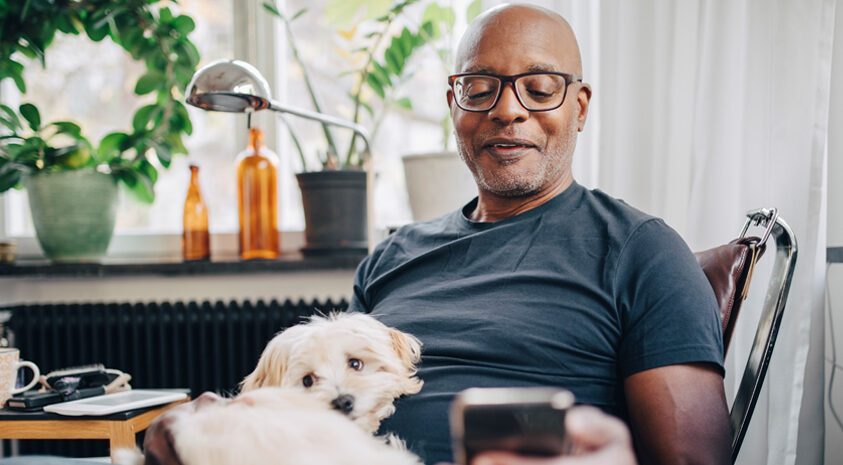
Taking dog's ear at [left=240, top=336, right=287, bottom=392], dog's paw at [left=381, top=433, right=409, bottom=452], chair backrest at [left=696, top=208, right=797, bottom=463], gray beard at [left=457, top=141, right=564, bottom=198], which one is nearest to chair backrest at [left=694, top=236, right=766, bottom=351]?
chair backrest at [left=696, top=208, right=797, bottom=463]

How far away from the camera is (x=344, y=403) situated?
1009 mm

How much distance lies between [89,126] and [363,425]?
2182 mm

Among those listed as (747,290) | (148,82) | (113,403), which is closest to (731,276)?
(747,290)

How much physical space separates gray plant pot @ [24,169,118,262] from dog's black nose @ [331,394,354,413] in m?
1.71

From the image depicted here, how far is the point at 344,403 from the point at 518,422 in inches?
19.2

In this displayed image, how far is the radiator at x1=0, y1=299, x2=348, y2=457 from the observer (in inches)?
93.7

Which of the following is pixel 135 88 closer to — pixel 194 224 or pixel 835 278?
pixel 194 224

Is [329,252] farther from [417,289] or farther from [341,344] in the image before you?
[341,344]

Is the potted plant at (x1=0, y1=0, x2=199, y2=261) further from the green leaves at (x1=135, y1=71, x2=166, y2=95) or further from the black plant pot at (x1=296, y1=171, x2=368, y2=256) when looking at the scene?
the black plant pot at (x1=296, y1=171, x2=368, y2=256)

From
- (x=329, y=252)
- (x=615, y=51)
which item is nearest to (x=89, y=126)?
(x=329, y=252)

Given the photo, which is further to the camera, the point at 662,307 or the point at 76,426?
the point at 76,426

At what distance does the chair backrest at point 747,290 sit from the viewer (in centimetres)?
120

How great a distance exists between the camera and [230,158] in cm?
272

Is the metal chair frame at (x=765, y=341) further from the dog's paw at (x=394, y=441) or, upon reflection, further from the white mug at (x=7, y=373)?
the white mug at (x=7, y=373)
